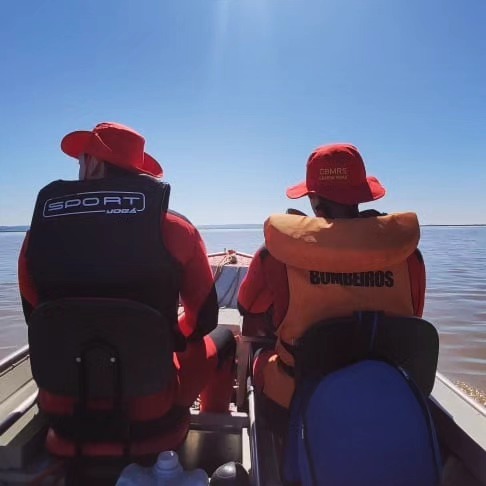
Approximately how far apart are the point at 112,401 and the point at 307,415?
72cm

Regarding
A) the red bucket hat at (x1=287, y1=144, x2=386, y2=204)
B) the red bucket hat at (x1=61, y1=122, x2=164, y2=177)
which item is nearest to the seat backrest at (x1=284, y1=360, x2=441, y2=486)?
the red bucket hat at (x1=287, y1=144, x2=386, y2=204)

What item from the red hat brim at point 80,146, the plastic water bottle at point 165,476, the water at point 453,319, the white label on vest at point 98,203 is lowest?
the water at point 453,319

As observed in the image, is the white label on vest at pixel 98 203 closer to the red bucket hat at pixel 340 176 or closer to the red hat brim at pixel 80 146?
the red hat brim at pixel 80 146

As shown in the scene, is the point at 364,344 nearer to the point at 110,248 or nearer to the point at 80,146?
the point at 110,248

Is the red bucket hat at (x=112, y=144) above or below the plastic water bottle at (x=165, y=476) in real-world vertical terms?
above

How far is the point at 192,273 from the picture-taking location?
1.77 metres

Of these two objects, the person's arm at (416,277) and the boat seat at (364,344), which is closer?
the boat seat at (364,344)

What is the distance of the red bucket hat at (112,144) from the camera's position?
175 cm

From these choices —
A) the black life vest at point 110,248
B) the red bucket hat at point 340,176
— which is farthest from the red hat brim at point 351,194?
the black life vest at point 110,248

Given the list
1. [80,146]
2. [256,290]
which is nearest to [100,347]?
[256,290]

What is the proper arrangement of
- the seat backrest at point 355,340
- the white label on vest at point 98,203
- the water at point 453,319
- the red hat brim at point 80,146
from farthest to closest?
the water at point 453,319 → the red hat brim at point 80,146 → the white label on vest at point 98,203 → the seat backrest at point 355,340

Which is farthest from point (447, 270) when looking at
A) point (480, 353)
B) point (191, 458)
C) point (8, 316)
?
point (191, 458)

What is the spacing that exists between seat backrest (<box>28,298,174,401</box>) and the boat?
375mm

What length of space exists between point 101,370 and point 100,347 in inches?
3.6
